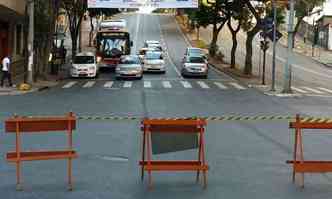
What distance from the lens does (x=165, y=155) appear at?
14234mm

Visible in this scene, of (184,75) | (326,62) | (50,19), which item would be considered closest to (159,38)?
(326,62)

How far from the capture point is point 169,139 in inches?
438

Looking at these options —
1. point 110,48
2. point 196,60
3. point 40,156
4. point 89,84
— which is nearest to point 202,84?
point 89,84

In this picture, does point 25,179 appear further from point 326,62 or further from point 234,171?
point 326,62

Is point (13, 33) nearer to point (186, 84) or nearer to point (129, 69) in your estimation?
point (129, 69)

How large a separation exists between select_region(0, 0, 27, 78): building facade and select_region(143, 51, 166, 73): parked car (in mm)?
9389

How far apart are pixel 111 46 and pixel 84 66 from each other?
6.75 meters

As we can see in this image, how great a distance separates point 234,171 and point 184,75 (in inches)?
1545

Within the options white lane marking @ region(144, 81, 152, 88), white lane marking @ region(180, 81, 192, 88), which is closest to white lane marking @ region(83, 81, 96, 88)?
white lane marking @ region(144, 81, 152, 88)

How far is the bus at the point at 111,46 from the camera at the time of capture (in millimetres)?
55250

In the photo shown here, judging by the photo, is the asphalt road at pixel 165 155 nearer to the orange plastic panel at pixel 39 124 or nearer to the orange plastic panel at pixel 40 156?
the orange plastic panel at pixel 40 156

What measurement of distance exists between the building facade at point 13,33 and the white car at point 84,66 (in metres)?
4.16

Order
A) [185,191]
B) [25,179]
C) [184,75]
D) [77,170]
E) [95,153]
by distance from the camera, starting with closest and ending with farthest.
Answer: [185,191], [25,179], [77,170], [95,153], [184,75]

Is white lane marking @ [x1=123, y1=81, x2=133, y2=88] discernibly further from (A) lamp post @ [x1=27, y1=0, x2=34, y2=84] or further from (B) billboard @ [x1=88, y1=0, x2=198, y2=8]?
(A) lamp post @ [x1=27, y1=0, x2=34, y2=84]
